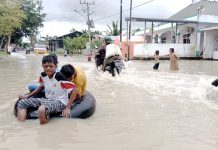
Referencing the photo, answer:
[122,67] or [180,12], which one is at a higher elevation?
[180,12]

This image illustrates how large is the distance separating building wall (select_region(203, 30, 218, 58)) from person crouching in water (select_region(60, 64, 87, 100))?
84.2 ft

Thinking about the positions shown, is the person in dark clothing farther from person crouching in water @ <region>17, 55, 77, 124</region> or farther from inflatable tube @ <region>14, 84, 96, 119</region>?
person crouching in water @ <region>17, 55, 77, 124</region>

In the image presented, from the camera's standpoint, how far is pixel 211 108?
720 centimetres

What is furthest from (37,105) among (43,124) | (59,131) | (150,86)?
(150,86)

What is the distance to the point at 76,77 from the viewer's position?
20.2 feet

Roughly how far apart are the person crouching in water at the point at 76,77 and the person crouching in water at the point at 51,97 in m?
0.26

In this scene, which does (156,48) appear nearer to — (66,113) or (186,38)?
(186,38)

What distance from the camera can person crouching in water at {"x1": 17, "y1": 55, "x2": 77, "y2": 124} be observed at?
215 inches

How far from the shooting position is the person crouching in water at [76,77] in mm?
5805

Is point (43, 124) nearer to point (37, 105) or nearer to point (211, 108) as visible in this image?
point (37, 105)

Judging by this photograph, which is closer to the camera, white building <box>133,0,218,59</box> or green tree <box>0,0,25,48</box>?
green tree <box>0,0,25,48</box>

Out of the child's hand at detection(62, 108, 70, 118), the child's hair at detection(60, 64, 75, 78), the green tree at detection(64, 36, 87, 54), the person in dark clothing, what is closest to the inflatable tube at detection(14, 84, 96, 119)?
the child's hand at detection(62, 108, 70, 118)

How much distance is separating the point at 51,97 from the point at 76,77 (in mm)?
664

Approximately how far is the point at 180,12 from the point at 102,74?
25960 mm
